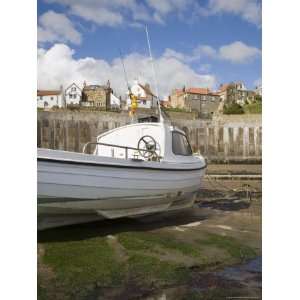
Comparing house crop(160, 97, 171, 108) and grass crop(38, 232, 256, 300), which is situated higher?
house crop(160, 97, 171, 108)

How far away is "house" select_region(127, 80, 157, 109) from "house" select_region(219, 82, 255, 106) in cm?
89

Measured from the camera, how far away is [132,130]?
191 inches

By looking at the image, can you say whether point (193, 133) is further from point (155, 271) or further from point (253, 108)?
point (155, 271)

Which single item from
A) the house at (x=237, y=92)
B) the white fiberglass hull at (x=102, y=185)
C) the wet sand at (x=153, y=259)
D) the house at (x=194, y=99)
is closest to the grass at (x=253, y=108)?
the house at (x=237, y=92)

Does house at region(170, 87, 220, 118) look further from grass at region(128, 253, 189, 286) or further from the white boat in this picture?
grass at region(128, 253, 189, 286)

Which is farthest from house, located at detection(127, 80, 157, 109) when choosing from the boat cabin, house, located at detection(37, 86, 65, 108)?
house, located at detection(37, 86, 65, 108)

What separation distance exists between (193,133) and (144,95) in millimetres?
6863

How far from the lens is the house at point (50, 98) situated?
12.0 feet

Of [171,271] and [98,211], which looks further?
[98,211]

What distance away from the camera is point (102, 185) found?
3.53 meters

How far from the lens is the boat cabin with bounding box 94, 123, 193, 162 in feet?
14.8
